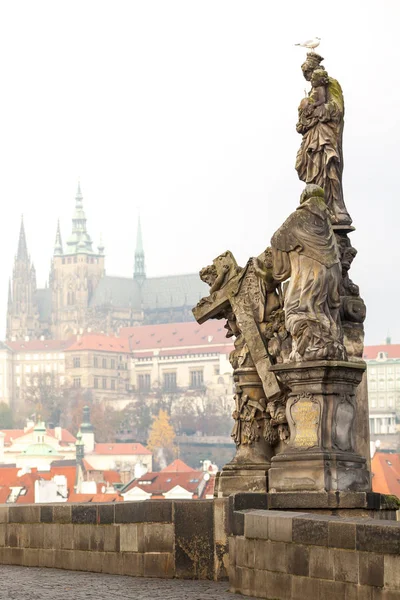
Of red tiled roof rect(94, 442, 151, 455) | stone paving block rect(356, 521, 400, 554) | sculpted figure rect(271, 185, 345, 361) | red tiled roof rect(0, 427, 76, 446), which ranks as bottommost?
stone paving block rect(356, 521, 400, 554)

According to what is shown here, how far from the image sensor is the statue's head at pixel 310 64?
33.0 ft

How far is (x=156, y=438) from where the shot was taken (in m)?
189

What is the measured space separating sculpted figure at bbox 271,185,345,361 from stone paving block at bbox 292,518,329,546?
1596mm

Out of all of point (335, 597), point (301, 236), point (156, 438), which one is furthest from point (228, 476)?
Answer: point (156, 438)

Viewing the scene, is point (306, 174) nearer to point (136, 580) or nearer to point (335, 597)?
point (136, 580)

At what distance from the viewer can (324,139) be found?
970 centimetres

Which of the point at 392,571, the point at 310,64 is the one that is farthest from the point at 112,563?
the point at 392,571

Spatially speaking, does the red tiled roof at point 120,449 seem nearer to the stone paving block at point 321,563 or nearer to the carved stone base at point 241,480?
the carved stone base at point 241,480

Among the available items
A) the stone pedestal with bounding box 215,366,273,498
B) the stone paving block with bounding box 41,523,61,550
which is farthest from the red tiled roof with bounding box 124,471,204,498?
the stone pedestal with bounding box 215,366,273,498

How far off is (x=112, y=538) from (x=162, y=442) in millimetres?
179819

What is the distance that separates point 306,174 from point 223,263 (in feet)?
2.45

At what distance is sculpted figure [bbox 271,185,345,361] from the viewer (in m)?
8.70

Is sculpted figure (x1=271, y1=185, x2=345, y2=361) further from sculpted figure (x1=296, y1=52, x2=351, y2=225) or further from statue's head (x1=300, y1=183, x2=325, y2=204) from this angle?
sculpted figure (x1=296, y1=52, x2=351, y2=225)

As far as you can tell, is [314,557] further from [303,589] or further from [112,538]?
[112,538]
